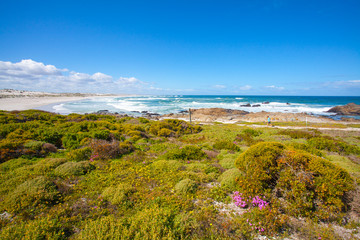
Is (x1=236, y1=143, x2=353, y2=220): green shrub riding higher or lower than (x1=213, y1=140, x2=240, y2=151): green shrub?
higher

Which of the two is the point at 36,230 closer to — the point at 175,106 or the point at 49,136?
the point at 49,136

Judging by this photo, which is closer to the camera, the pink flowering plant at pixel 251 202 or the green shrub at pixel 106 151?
the pink flowering plant at pixel 251 202

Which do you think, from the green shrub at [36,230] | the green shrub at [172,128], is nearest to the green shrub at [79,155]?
the green shrub at [36,230]

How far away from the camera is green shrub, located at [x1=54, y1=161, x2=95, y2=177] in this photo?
6902 millimetres

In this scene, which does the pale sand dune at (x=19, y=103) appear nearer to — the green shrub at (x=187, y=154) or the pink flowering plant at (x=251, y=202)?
the green shrub at (x=187, y=154)

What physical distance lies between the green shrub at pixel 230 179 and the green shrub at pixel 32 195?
573 centimetres

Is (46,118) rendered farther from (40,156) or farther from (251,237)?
(251,237)

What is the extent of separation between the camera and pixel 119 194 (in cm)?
537

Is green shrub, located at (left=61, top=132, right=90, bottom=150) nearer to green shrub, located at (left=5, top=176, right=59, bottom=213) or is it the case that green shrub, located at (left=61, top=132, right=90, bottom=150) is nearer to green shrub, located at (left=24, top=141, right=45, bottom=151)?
green shrub, located at (left=24, top=141, right=45, bottom=151)

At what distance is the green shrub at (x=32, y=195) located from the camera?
4.83 metres

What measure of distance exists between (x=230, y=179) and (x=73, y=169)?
21.6 feet

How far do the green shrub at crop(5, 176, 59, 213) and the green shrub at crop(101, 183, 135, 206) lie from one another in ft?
5.28

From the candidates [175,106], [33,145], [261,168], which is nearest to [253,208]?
[261,168]

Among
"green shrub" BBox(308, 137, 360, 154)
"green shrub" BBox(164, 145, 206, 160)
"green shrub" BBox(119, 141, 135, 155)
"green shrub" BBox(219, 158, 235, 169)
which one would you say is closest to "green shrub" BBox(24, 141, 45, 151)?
"green shrub" BBox(119, 141, 135, 155)
